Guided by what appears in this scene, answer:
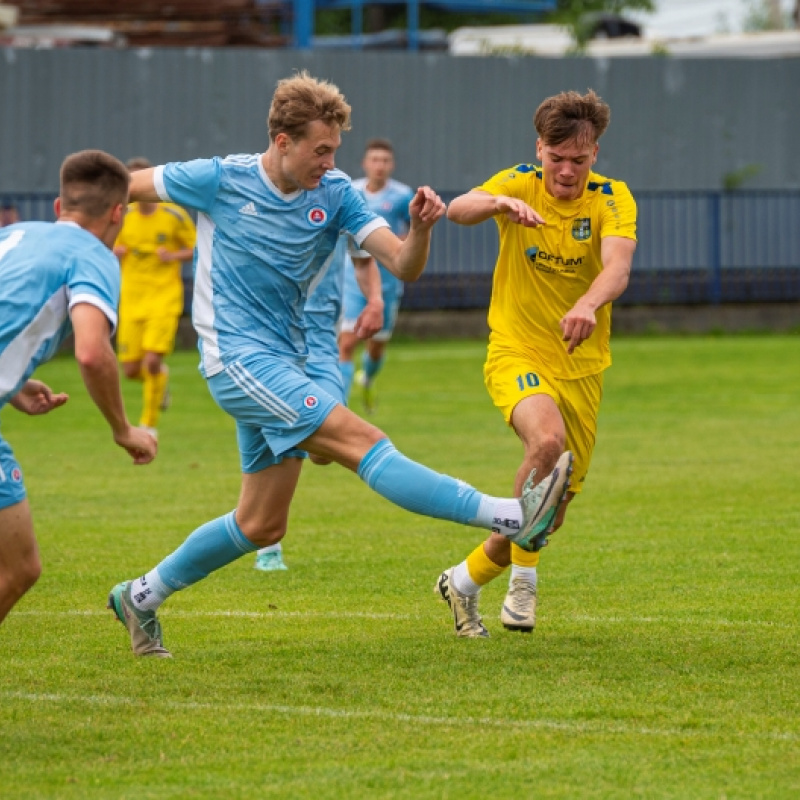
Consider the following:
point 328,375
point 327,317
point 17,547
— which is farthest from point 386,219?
point 17,547

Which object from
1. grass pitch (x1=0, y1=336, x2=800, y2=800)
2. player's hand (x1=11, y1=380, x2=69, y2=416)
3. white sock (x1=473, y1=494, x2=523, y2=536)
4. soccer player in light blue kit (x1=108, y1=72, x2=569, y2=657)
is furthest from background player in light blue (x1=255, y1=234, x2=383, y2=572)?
player's hand (x1=11, y1=380, x2=69, y2=416)

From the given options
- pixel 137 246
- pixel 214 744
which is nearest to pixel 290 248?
pixel 214 744

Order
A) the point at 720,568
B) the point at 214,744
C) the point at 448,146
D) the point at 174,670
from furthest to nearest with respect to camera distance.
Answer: the point at 448,146 → the point at 720,568 → the point at 174,670 → the point at 214,744

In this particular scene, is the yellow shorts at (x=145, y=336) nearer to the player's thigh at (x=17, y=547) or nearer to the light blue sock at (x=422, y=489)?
the light blue sock at (x=422, y=489)

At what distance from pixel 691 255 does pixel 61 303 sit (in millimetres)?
23864

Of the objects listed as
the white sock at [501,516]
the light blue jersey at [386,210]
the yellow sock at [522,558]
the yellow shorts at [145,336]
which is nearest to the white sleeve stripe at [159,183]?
the white sock at [501,516]

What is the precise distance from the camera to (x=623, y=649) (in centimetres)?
665

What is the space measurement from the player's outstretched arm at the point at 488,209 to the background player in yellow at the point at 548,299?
3 centimetres

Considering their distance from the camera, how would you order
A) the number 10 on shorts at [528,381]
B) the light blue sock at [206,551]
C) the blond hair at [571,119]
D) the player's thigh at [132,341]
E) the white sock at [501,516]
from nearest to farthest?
the white sock at [501,516] → the light blue sock at [206,551] → the blond hair at [571,119] → the number 10 on shorts at [528,381] → the player's thigh at [132,341]

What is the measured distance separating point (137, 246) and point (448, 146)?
12.4 m

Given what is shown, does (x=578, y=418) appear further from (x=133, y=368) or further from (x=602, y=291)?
(x=133, y=368)

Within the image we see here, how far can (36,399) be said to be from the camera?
573cm

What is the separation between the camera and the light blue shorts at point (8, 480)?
523 cm

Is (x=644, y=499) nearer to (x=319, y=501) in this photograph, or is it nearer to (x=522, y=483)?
(x=319, y=501)
